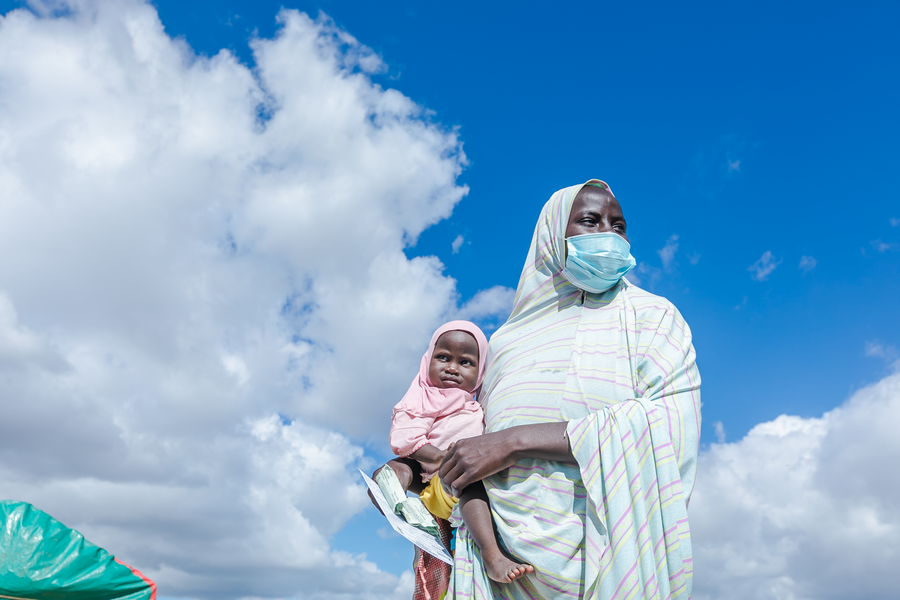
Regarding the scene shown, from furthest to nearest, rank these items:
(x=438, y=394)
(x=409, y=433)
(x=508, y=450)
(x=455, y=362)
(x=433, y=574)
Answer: (x=455, y=362)
(x=438, y=394)
(x=409, y=433)
(x=433, y=574)
(x=508, y=450)

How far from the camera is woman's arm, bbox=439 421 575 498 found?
3807 mm

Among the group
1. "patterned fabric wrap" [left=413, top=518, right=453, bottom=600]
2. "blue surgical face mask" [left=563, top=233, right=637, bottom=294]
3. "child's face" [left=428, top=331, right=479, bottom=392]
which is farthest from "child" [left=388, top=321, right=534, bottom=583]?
"blue surgical face mask" [left=563, top=233, right=637, bottom=294]

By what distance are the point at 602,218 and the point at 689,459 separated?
5.46 ft

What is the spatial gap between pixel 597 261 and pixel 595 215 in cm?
44

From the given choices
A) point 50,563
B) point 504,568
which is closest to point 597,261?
point 504,568

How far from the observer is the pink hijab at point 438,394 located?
4.88 meters

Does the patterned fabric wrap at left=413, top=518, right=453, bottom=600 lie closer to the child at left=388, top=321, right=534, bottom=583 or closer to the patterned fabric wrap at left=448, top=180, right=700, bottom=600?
the child at left=388, top=321, right=534, bottom=583

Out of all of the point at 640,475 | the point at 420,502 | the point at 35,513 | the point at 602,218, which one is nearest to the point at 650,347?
the point at 640,475

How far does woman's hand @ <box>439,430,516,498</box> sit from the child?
0.15m

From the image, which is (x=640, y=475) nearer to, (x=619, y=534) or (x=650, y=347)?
(x=619, y=534)

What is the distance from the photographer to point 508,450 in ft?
12.6

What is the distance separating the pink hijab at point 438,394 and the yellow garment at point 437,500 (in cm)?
58

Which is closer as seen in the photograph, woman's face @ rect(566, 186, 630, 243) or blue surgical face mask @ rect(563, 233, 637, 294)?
blue surgical face mask @ rect(563, 233, 637, 294)

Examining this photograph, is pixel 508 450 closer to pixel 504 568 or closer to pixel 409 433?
pixel 504 568
